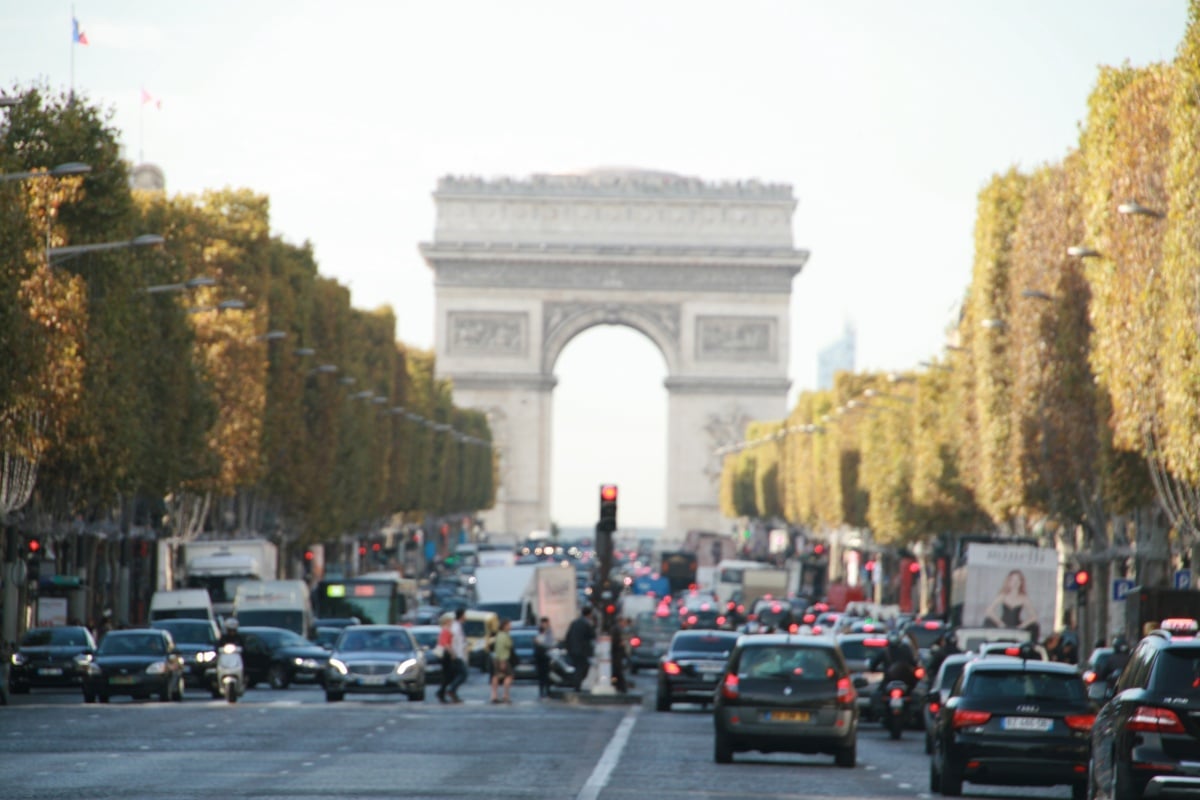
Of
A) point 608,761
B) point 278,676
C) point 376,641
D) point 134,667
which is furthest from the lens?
point 278,676

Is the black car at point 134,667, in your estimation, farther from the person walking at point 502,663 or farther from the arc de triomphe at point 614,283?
the arc de triomphe at point 614,283

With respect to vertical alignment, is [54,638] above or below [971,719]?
above

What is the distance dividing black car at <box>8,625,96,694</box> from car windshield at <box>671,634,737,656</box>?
9037 millimetres

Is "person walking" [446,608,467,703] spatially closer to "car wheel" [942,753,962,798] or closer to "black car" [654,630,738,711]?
"black car" [654,630,738,711]

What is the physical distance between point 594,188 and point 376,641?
8310cm

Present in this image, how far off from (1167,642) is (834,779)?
7861mm

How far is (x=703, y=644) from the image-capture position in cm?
4062

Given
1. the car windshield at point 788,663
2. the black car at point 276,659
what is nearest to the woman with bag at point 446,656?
the black car at point 276,659

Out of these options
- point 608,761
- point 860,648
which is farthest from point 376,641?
point 608,761

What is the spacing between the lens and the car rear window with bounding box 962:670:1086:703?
22.8 m

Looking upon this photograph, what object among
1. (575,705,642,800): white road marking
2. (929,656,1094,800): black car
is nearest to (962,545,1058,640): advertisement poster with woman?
(575,705,642,800): white road marking

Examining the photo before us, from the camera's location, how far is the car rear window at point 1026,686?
2275 centimetres

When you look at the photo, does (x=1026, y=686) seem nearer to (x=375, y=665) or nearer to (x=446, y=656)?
(x=446, y=656)

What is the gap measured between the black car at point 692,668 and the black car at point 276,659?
29.9 ft
